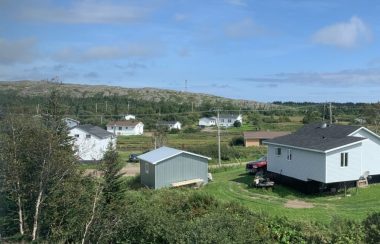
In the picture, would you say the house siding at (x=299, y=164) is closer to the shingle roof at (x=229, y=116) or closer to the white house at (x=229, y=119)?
the white house at (x=229, y=119)

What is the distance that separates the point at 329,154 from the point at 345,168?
151 centimetres

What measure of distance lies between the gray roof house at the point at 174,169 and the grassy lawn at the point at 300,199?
4.17 ft

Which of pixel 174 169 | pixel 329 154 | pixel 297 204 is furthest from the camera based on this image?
pixel 174 169

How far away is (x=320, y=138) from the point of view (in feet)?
93.2

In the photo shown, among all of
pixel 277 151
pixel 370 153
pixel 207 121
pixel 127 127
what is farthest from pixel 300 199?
pixel 207 121

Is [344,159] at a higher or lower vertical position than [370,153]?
lower

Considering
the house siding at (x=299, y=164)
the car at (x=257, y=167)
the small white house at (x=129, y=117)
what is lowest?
the car at (x=257, y=167)

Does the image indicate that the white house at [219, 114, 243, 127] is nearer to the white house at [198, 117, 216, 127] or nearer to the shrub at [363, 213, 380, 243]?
the white house at [198, 117, 216, 127]

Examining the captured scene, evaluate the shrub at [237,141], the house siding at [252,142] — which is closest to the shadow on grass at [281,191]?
the house siding at [252,142]

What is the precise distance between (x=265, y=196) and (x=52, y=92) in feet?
44.1

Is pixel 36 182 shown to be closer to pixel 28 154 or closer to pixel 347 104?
pixel 28 154

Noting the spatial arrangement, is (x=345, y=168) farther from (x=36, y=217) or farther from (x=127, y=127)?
(x=127, y=127)

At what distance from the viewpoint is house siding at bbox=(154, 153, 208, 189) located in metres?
29.7

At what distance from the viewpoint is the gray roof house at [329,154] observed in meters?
25.7
